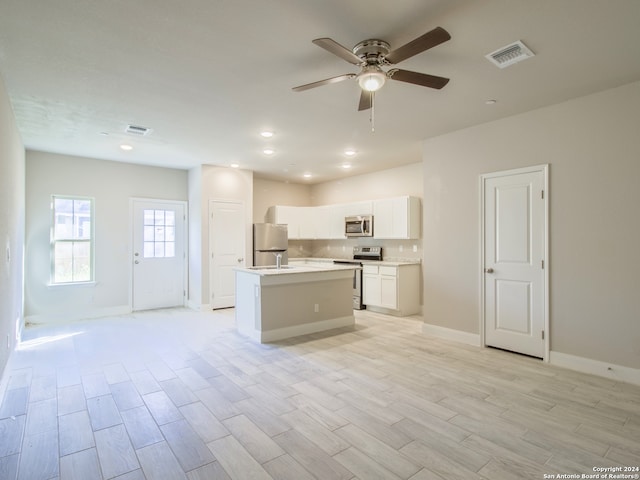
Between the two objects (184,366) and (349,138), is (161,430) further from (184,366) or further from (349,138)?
(349,138)

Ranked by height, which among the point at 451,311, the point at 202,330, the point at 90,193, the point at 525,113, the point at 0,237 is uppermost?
the point at 525,113

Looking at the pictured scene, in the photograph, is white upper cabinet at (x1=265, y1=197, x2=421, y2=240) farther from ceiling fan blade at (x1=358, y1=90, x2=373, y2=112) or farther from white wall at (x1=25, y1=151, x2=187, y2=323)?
ceiling fan blade at (x1=358, y1=90, x2=373, y2=112)

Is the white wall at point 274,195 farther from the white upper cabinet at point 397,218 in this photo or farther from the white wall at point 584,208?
the white wall at point 584,208

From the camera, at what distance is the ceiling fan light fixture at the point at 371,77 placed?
251 centimetres

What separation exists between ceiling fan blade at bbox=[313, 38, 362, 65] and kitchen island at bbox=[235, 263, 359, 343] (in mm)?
2811

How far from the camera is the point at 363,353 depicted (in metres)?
4.04

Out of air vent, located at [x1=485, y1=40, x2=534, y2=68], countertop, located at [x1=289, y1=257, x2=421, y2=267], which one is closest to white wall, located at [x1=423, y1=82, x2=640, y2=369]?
air vent, located at [x1=485, y1=40, x2=534, y2=68]

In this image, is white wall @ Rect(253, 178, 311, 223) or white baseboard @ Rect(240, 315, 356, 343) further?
white wall @ Rect(253, 178, 311, 223)

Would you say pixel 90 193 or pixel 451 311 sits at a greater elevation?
pixel 90 193

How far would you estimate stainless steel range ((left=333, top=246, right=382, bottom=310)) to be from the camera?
6668mm

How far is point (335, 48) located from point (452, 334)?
3854 millimetres

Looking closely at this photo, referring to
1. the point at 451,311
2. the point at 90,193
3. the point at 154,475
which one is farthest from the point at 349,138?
the point at 90,193

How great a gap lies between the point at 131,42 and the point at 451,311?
14.7 ft

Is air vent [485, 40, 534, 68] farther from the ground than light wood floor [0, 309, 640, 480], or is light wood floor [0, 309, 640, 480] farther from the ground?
air vent [485, 40, 534, 68]
